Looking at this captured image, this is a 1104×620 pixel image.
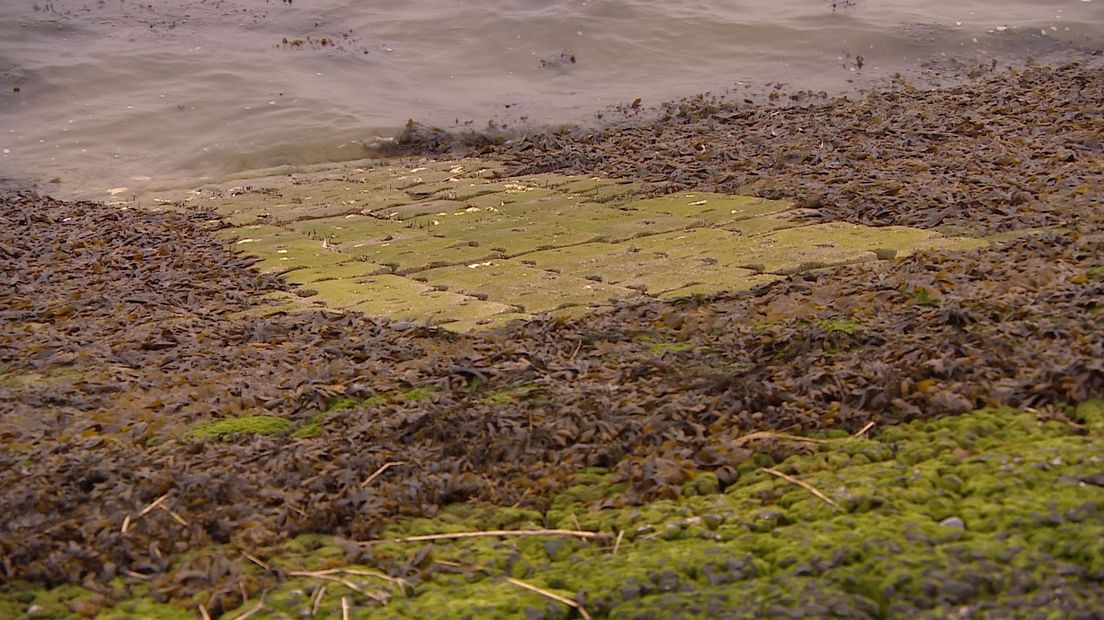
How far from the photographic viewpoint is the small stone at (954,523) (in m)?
2.68

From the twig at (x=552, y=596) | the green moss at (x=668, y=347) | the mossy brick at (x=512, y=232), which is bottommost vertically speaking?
the mossy brick at (x=512, y=232)

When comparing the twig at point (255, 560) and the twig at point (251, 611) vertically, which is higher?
the twig at point (251, 611)

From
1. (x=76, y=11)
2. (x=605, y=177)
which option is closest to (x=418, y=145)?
(x=605, y=177)

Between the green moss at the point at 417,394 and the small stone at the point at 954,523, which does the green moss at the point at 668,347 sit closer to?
the green moss at the point at 417,394

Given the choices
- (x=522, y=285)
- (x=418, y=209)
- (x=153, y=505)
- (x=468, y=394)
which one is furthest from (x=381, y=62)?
(x=153, y=505)

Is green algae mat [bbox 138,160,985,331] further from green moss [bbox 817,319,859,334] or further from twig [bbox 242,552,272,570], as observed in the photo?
twig [bbox 242,552,272,570]

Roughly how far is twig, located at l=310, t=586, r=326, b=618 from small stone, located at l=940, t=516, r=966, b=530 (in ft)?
4.78

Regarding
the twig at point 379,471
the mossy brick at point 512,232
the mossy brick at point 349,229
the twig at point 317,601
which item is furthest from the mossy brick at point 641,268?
the twig at point 317,601

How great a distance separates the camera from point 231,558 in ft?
9.62

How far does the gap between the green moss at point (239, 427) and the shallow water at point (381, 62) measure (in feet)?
24.4

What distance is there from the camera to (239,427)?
3834 mm

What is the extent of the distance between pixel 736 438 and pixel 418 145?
8559 mm

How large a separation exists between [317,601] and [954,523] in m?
1.49

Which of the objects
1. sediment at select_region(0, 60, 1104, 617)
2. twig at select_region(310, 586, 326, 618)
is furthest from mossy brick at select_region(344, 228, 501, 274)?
twig at select_region(310, 586, 326, 618)
